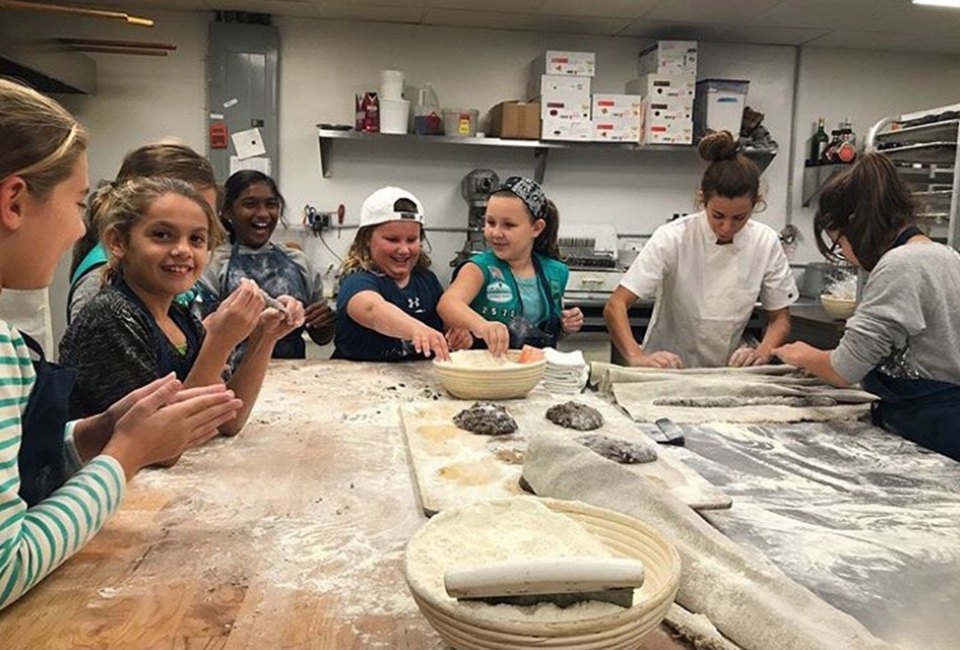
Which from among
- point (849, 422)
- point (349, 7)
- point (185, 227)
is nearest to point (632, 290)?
point (849, 422)

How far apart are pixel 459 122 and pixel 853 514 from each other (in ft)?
10.9

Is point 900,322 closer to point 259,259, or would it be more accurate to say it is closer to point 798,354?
point 798,354

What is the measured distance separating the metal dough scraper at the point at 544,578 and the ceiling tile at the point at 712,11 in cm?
359

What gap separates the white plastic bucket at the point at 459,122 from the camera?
4129 mm

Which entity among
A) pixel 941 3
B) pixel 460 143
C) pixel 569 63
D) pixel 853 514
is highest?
pixel 941 3

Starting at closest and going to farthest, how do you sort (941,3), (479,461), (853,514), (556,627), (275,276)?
(556,627)
(853,514)
(479,461)
(275,276)
(941,3)

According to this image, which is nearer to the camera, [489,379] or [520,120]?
[489,379]

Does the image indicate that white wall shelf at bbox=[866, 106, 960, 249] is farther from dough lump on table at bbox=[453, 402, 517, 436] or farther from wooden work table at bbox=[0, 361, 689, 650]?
wooden work table at bbox=[0, 361, 689, 650]

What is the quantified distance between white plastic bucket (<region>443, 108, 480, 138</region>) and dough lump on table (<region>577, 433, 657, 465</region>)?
9.98 feet

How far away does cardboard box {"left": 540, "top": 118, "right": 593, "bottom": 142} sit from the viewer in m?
4.07

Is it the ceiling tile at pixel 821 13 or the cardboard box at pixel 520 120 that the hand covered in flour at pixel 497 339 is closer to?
the cardboard box at pixel 520 120

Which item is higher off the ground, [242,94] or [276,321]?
[242,94]

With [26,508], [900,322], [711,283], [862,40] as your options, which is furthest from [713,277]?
[862,40]

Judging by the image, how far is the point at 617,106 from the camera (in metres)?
4.10
